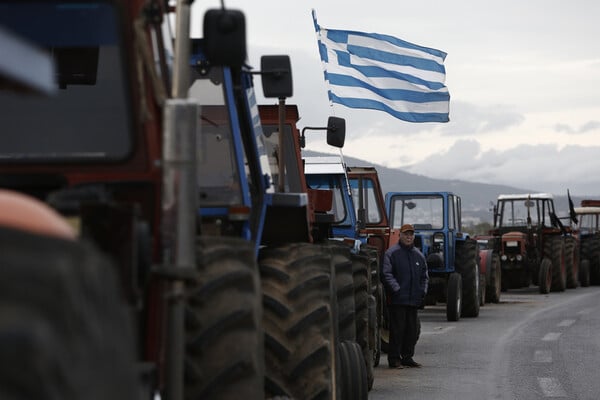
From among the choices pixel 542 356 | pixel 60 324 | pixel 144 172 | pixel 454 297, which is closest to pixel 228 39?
pixel 144 172

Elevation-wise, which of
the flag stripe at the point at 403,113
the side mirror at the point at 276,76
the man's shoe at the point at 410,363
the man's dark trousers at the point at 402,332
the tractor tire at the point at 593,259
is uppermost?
the flag stripe at the point at 403,113

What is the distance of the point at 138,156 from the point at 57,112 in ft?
1.34

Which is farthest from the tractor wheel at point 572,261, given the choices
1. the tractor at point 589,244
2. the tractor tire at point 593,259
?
the tractor tire at point 593,259

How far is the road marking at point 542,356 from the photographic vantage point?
1704 centimetres

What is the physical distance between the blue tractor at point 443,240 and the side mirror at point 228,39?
20.5 m

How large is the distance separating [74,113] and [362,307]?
27.8ft

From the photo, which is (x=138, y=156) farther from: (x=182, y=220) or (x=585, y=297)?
(x=585, y=297)

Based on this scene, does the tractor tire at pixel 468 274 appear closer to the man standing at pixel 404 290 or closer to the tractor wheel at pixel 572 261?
the man standing at pixel 404 290

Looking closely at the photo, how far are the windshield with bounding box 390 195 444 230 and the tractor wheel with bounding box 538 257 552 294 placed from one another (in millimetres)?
10642

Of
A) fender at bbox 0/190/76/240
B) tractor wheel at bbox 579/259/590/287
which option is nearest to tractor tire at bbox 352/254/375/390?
fender at bbox 0/190/76/240

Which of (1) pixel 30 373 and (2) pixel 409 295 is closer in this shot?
(1) pixel 30 373

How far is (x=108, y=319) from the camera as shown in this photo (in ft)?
9.39

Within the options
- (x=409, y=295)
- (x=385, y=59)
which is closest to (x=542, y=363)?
(x=409, y=295)

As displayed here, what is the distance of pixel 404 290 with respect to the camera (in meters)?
17.1
